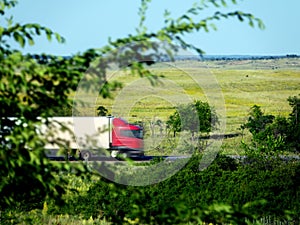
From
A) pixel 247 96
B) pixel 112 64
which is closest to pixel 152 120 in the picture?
pixel 247 96

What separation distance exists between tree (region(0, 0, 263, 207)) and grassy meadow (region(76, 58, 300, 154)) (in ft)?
80.4

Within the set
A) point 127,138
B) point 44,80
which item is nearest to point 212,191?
point 44,80

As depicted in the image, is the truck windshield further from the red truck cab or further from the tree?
the tree

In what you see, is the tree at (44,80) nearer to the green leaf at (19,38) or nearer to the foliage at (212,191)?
Result: the green leaf at (19,38)

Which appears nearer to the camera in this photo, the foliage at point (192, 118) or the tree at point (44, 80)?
the tree at point (44, 80)

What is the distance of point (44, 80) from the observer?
294cm

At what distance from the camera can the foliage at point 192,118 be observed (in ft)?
86.5

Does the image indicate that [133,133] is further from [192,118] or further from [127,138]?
[192,118]

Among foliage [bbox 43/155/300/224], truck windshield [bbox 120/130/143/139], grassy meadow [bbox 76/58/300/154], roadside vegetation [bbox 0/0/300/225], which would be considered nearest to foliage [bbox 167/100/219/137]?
roadside vegetation [bbox 0/0/300/225]

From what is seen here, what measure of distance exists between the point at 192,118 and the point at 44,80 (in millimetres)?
24253

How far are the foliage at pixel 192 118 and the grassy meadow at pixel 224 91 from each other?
1378 mm

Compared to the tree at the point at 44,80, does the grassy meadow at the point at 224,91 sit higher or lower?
higher

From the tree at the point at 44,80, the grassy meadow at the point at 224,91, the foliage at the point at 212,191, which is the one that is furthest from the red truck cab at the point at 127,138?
the tree at the point at 44,80

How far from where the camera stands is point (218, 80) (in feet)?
160
